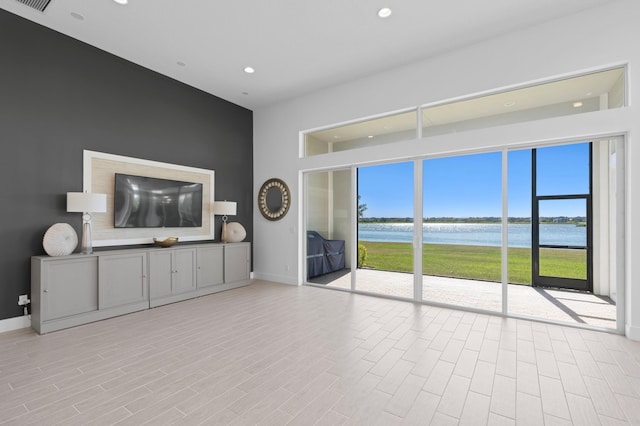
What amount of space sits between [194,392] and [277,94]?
5.07 metres

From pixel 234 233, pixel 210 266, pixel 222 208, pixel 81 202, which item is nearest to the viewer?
pixel 81 202

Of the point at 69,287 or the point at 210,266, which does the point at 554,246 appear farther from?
the point at 69,287

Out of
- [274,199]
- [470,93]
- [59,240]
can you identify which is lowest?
[59,240]

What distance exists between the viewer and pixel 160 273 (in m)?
4.41

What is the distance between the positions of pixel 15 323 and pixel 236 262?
9.59 ft

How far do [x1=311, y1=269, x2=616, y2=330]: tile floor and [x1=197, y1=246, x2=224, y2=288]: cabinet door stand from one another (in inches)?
104

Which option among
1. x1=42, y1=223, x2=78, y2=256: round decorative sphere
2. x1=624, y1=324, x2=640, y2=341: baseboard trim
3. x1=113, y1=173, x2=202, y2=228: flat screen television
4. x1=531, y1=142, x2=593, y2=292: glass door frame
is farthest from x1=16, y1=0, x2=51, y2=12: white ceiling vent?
x1=624, y1=324, x2=640, y2=341: baseboard trim

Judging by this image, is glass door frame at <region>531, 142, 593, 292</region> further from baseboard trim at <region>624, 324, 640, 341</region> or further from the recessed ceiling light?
the recessed ceiling light

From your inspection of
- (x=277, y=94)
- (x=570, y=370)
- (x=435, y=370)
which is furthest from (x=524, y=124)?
(x=277, y=94)

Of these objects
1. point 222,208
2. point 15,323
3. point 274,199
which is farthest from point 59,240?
point 274,199

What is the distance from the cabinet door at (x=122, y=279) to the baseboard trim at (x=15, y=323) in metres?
0.77

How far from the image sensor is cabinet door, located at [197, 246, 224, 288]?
499cm

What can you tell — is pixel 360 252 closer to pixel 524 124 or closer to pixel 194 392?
pixel 524 124

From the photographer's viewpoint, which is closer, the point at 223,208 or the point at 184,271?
the point at 184,271
